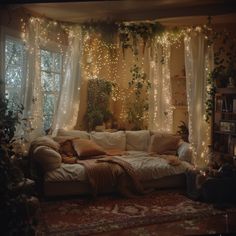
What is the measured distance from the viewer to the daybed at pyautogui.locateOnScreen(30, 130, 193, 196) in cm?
504

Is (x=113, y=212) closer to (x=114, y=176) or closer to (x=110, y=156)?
(x=114, y=176)

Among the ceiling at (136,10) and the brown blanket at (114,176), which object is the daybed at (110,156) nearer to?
the brown blanket at (114,176)

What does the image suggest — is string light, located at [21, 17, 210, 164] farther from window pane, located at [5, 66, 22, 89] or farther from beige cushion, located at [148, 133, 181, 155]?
window pane, located at [5, 66, 22, 89]

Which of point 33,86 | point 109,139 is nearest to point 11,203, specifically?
point 33,86

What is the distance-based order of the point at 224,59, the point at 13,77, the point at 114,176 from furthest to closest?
the point at 224,59
the point at 13,77
the point at 114,176

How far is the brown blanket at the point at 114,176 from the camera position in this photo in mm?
5090

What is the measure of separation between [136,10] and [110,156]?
93.5 inches

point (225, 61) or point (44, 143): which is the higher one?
point (225, 61)

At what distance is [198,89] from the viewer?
263 inches

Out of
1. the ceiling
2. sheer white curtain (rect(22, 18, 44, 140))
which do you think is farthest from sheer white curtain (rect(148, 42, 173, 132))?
sheer white curtain (rect(22, 18, 44, 140))

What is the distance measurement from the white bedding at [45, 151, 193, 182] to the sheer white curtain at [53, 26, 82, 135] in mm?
1313

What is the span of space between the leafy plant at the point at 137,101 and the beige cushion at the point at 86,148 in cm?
143

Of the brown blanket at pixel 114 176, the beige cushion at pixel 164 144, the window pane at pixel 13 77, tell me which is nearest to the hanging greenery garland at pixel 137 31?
the beige cushion at pixel 164 144

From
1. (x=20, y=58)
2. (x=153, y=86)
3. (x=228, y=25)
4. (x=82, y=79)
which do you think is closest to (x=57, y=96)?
(x=82, y=79)
